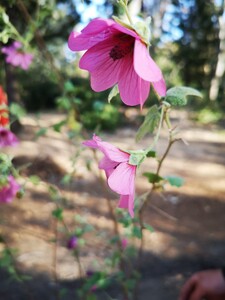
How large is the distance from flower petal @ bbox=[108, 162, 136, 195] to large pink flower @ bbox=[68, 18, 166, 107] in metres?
0.08

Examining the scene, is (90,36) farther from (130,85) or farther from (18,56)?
(18,56)

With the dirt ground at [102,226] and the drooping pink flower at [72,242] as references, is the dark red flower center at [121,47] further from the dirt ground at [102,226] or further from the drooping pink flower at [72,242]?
the drooping pink flower at [72,242]

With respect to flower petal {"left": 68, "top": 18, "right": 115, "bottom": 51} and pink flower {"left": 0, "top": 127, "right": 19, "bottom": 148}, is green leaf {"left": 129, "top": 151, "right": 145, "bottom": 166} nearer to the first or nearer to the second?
flower petal {"left": 68, "top": 18, "right": 115, "bottom": 51}

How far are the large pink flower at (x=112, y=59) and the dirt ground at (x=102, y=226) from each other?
543mm

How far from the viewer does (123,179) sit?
446mm

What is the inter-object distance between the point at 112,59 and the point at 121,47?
2 centimetres

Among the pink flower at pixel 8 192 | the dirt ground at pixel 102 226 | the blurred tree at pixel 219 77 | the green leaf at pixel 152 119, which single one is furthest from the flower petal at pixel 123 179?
the blurred tree at pixel 219 77

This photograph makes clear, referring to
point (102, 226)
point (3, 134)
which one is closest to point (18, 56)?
point (3, 134)

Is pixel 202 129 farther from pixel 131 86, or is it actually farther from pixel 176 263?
pixel 131 86

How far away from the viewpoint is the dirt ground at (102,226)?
221 centimetres

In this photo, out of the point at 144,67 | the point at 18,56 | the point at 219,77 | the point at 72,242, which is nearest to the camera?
the point at 144,67

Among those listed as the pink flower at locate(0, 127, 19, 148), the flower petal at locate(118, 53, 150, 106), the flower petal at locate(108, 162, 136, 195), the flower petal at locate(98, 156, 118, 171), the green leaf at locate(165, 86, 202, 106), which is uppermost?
the flower petal at locate(118, 53, 150, 106)

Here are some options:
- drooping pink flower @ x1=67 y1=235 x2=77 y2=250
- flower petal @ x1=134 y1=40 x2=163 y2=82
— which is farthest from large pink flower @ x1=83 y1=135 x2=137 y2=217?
drooping pink flower @ x1=67 y1=235 x2=77 y2=250

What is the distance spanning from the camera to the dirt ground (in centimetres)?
221
